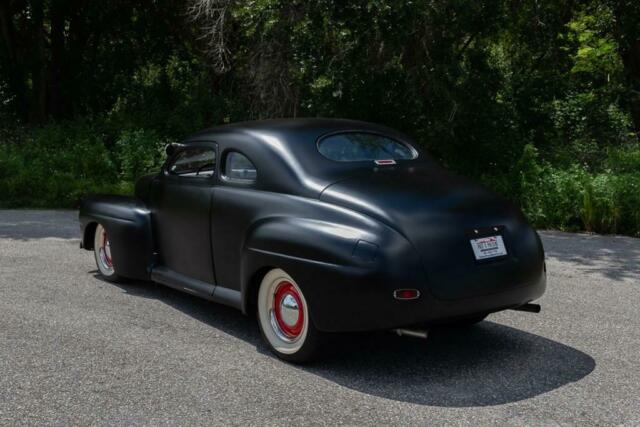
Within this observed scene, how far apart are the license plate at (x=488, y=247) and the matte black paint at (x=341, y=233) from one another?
4 cm

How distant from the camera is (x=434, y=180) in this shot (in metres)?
5.21

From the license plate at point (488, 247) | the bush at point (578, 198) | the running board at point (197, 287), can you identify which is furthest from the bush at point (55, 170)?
the license plate at point (488, 247)

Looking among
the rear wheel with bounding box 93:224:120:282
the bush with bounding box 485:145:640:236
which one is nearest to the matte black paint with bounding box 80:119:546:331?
the rear wheel with bounding box 93:224:120:282

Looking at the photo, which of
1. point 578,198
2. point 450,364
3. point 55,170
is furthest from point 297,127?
point 55,170

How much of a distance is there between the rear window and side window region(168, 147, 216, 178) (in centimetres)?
97

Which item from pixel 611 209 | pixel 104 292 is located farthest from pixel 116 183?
pixel 611 209

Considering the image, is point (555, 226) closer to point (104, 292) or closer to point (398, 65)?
point (398, 65)

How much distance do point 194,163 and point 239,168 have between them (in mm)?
707

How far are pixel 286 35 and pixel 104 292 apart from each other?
8.09m

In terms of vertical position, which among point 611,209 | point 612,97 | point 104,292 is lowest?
point 104,292

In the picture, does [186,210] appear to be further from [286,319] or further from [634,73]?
[634,73]

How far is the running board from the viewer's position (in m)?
5.40

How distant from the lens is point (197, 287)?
5.75 metres

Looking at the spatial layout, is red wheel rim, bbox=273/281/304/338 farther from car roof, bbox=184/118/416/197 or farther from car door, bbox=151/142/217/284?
car door, bbox=151/142/217/284
